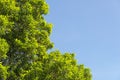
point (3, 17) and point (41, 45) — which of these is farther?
point (41, 45)

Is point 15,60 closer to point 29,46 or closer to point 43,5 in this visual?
point 29,46

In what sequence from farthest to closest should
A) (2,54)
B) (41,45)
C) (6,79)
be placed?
(41,45) → (6,79) → (2,54)

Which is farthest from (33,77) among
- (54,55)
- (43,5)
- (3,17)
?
(43,5)

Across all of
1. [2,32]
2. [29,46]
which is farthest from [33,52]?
[2,32]

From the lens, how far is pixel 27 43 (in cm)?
4662

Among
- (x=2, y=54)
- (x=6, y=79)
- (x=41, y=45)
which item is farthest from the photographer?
(x=41, y=45)

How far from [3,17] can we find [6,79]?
17.9 feet

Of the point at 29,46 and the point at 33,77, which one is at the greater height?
the point at 29,46

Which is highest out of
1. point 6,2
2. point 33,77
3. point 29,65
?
point 6,2

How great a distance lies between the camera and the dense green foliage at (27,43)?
43.5 meters

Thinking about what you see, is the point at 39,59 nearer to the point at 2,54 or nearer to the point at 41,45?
the point at 41,45

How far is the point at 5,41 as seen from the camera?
150 feet

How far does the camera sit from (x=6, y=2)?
46.9 meters

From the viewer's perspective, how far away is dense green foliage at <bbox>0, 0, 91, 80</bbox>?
43.5 meters
